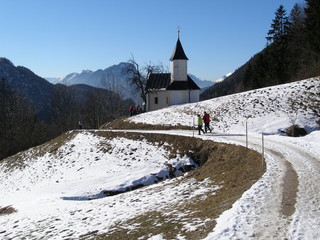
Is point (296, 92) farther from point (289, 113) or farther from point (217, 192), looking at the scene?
point (217, 192)

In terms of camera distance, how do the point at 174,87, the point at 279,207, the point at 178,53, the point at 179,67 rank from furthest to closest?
the point at 178,53 → the point at 179,67 → the point at 174,87 → the point at 279,207

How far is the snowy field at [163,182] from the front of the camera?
7.66m

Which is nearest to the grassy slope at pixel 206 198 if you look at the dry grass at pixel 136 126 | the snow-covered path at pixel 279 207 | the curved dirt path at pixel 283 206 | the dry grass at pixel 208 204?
the dry grass at pixel 208 204

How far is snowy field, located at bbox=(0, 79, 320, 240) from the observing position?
7656 millimetres

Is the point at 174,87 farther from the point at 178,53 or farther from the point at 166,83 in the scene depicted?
the point at 178,53

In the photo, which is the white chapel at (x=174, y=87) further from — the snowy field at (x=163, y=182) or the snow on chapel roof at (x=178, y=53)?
the snowy field at (x=163, y=182)

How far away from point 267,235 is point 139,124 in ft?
96.3

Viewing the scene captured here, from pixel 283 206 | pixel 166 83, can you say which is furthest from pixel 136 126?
pixel 283 206

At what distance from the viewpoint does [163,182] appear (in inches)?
653

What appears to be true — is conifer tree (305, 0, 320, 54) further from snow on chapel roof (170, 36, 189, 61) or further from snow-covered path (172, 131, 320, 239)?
snow-covered path (172, 131, 320, 239)

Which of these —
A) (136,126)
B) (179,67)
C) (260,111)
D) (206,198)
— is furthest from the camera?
(179,67)

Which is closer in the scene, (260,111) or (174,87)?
(260,111)

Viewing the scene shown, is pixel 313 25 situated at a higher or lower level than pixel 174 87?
higher

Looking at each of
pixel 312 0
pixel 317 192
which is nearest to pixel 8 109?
pixel 312 0
